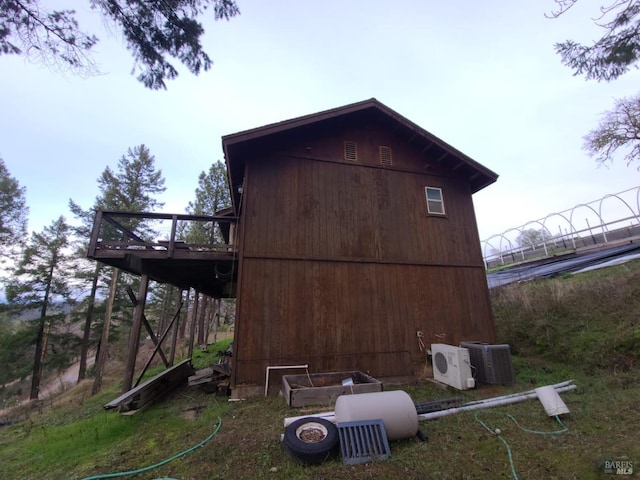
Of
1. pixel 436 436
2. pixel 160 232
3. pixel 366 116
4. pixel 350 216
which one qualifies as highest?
pixel 160 232

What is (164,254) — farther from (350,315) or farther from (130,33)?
(350,315)

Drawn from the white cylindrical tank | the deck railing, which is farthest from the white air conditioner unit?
the deck railing

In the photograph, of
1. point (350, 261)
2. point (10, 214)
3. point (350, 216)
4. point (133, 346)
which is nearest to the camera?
point (133, 346)

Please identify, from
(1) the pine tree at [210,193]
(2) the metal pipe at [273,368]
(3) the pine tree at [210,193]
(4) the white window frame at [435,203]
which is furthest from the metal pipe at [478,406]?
(3) the pine tree at [210,193]

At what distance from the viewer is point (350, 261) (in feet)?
22.8

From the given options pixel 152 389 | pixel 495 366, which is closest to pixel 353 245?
pixel 495 366

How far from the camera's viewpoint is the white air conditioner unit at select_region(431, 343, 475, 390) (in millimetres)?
5641

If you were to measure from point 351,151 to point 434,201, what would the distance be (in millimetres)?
2884

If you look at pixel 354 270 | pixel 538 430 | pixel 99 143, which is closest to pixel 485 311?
pixel 354 270

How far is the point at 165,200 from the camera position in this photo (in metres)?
20.8

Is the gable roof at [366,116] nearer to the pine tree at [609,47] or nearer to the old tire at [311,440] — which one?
the pine tree at [609,47]

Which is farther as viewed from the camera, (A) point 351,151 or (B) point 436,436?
(A) point 351,151

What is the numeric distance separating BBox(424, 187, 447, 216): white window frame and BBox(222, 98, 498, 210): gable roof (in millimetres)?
1022

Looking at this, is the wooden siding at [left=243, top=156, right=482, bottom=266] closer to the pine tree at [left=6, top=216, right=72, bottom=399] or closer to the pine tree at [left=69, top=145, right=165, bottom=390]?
the pine tree at [left=69, top=145, right=165, bottom=390]
